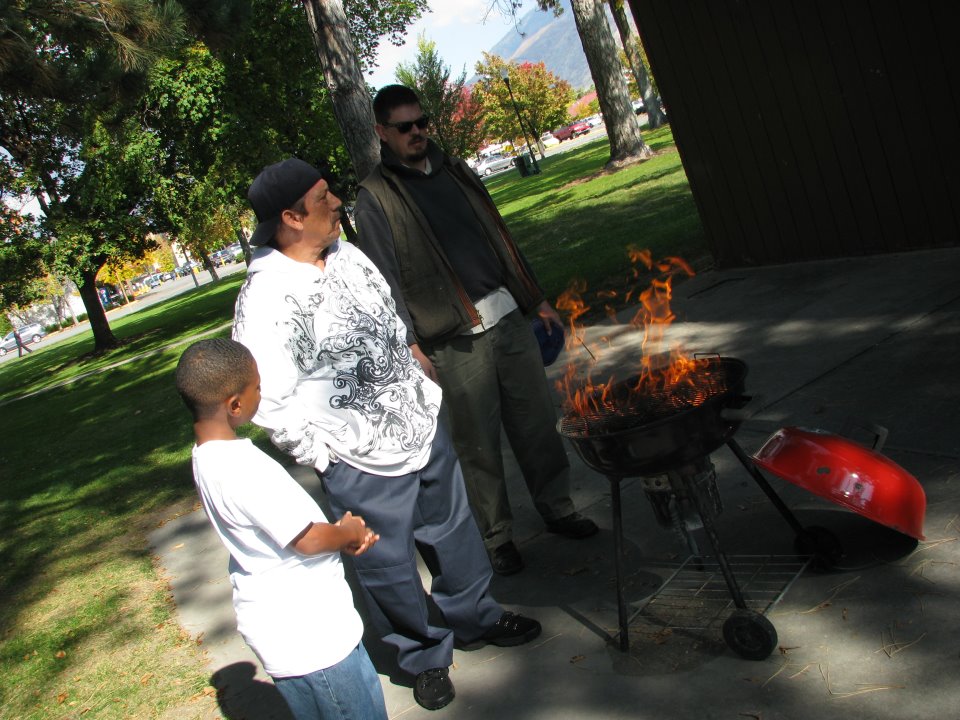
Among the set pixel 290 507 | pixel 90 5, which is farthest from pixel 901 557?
pixel 90 5

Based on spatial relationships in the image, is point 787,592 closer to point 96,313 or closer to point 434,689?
point 434,689

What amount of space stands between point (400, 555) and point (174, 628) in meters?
2.22

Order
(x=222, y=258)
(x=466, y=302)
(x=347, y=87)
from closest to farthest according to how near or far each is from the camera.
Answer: (x=466, y=302) < (x=347, y=87) < (x=222, y=258)

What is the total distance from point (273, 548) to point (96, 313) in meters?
24.7

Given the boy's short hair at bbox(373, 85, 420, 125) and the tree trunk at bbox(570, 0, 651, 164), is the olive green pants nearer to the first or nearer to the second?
the boy's short hair at bbox(373, 85, 420, 125)

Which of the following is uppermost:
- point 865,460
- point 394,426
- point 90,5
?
point 90,5

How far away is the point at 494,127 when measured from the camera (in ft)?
201

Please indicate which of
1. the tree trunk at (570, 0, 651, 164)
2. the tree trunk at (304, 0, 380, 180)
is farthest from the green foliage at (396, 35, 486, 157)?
the tree trunk at (304, 0, 380, 180)

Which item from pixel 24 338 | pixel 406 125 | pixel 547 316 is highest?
pixel 24 338

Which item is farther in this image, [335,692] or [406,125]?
[406,125]

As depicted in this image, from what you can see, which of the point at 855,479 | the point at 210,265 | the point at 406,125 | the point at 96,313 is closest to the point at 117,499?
the point at 406,125

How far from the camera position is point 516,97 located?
2274 inches

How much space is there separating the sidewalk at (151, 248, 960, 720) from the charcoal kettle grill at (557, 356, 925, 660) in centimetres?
19

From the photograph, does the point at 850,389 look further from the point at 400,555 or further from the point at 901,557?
the point at 400,555
